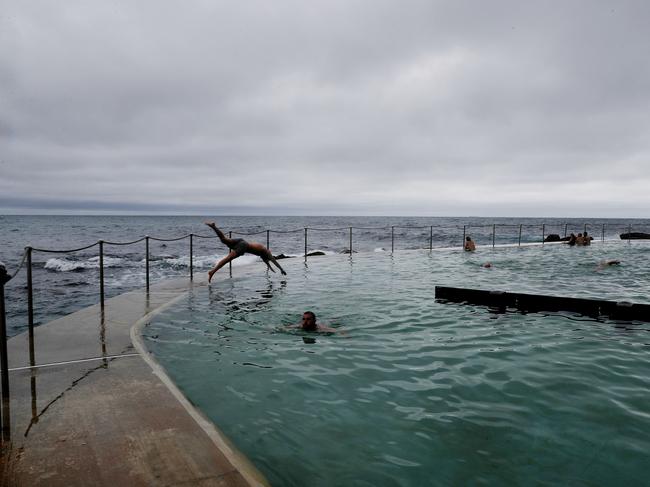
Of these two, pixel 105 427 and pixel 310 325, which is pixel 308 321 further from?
pixel 105 427

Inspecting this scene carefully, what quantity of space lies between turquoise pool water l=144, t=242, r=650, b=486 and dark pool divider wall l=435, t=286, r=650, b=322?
36 centimetres

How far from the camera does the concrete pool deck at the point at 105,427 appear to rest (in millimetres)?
2990

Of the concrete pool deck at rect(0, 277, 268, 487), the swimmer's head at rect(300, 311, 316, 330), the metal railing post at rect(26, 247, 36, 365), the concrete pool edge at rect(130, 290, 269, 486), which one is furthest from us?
the swimmer's head at rect(300, 311, 316, 330)

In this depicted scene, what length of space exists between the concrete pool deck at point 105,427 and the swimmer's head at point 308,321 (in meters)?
2.59

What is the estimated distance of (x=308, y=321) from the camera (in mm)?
7352

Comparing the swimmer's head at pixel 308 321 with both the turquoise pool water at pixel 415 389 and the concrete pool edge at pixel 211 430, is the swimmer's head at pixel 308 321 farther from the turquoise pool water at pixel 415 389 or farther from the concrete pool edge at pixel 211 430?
the concrete pool edge at pixel 211 430

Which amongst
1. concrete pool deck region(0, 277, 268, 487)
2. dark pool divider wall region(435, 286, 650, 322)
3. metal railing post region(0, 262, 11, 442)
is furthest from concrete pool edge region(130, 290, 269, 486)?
dark pool divider wall region(435, 286, 650, 322)

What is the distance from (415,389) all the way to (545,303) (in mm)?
5577

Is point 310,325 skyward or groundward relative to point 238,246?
groundward

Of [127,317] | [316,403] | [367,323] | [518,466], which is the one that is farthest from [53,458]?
[367,323]

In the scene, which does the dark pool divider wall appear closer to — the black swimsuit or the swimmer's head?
the swimmer's head

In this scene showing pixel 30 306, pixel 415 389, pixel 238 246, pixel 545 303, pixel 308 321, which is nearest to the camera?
pixel 415 389

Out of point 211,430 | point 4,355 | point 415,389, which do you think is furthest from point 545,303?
point 4,355

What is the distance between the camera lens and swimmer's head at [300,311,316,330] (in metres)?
7.32
